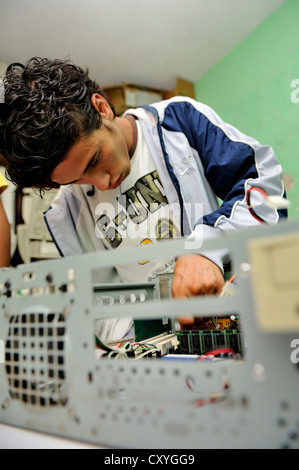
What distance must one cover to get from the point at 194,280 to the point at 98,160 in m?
0.49

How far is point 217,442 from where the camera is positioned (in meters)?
0.29

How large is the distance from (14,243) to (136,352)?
1.70m

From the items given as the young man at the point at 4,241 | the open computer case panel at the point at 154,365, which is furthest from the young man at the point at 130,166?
the open computer case panel at the point at 154,365

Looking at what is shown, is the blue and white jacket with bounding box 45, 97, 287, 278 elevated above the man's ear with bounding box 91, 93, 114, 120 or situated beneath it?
situated beneath

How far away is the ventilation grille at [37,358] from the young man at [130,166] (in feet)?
0.97

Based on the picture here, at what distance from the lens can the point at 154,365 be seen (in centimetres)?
32

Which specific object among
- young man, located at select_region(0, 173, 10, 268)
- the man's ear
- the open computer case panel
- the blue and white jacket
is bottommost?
the open computer case panel

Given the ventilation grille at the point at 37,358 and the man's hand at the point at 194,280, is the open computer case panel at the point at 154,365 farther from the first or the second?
the man's hand at the point at 194,280

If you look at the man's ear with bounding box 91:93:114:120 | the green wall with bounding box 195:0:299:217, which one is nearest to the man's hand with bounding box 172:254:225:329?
the man's ear with bounding box 91:93:114:120

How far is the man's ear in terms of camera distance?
101cm

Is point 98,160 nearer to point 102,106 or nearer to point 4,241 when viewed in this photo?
point 102,106

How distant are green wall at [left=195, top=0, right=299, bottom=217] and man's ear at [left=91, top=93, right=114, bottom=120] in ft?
3.27

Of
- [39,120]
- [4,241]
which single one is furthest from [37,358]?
[4,241]

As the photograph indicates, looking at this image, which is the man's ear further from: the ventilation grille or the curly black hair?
the ventilation grille
